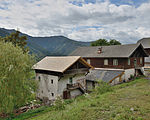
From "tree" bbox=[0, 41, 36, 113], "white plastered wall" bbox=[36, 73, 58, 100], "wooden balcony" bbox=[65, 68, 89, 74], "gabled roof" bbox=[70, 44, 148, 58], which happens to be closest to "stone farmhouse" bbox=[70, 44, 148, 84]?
"gabled roof" bbox=[70, 44, 148, 58]

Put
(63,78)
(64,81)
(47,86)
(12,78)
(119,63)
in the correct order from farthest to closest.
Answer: (119,63)
(47,86)
(64,81)
(63,78)
(12,78)

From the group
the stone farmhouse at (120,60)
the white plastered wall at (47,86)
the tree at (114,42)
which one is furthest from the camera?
the tree at (114,42)

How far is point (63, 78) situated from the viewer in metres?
19.2

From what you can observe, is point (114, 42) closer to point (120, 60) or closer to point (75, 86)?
point (120, 60)

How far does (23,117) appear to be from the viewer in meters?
13.2

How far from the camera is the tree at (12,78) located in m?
11.6

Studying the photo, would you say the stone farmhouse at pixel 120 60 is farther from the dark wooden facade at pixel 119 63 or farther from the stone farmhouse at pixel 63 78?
the stone farmhouse at pixel 63 78

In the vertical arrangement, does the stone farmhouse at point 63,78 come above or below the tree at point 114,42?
below

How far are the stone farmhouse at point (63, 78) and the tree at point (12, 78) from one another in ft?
18.0

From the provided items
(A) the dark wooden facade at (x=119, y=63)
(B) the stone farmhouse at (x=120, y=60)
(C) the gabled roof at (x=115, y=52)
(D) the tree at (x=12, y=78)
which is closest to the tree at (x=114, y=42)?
(C) the gabled roof at (x=115, y=52)

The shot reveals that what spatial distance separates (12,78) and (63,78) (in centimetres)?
835

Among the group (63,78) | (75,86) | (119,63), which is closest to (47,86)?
(63,78)

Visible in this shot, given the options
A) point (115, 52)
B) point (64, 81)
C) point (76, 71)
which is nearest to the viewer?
point (64, 81)

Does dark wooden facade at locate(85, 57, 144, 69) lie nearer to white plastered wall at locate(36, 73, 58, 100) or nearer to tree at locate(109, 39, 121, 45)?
white plastered wall at locate(36, 73, 58, 100)
